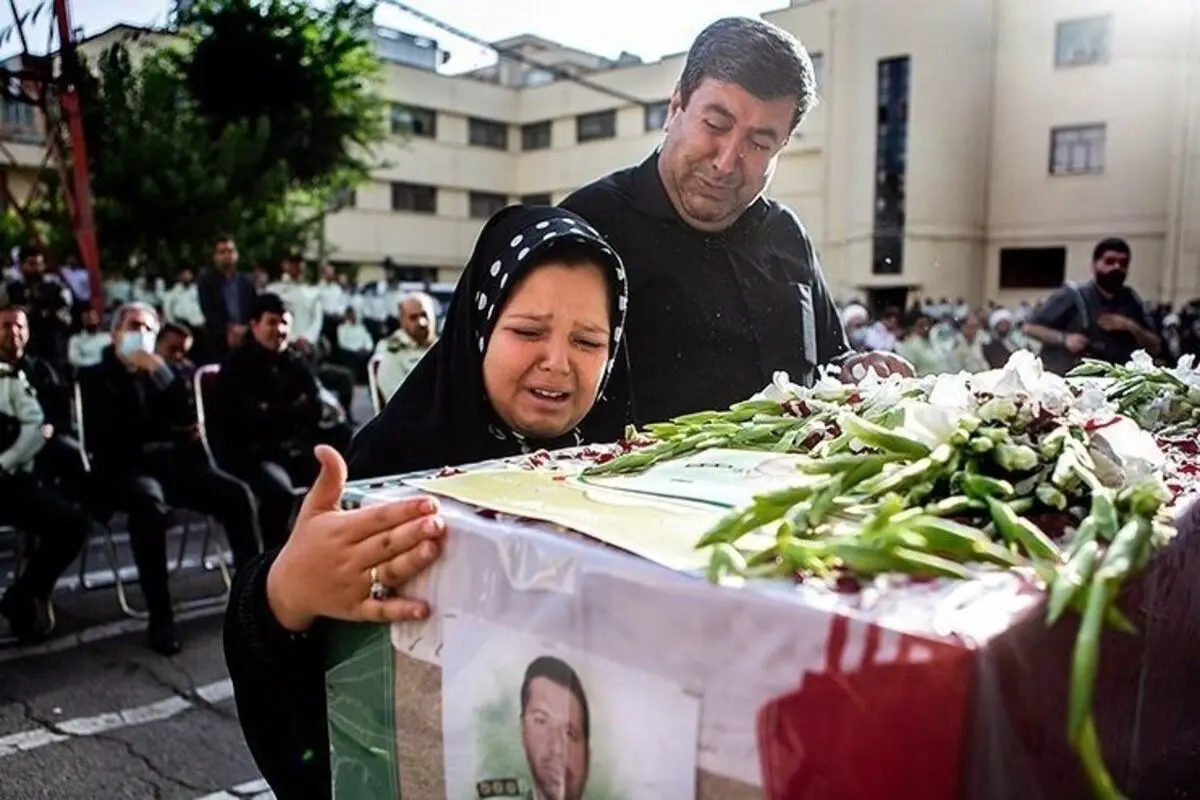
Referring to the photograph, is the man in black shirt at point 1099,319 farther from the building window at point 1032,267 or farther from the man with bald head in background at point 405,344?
the building window at point 1032,267

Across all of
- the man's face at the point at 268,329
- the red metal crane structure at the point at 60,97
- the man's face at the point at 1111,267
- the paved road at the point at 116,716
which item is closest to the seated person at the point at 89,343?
the red metal crane structure at the point at 60,97

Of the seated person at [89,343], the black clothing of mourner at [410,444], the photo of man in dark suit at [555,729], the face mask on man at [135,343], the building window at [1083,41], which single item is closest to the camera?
the photo of man in dark suit at [555,729]

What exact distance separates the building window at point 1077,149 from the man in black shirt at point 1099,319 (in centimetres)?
1879

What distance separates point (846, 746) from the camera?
0.74m

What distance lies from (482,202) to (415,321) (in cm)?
3266

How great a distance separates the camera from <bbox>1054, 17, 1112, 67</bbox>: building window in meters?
17.9

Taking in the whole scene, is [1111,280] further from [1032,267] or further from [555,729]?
[1032,267]

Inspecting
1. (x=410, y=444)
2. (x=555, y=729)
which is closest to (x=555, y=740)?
(x=555, y=729)

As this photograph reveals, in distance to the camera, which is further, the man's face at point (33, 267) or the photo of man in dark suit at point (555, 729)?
the man's face at point (33, 267)

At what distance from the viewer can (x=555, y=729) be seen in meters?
0.93

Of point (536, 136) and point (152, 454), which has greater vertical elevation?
point (536, 136)

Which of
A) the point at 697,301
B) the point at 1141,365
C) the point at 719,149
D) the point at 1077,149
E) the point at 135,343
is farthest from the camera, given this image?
the point at 1077,149

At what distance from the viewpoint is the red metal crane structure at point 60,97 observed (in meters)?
6.69

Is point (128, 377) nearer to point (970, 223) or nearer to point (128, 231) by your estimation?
point (128, 231)
